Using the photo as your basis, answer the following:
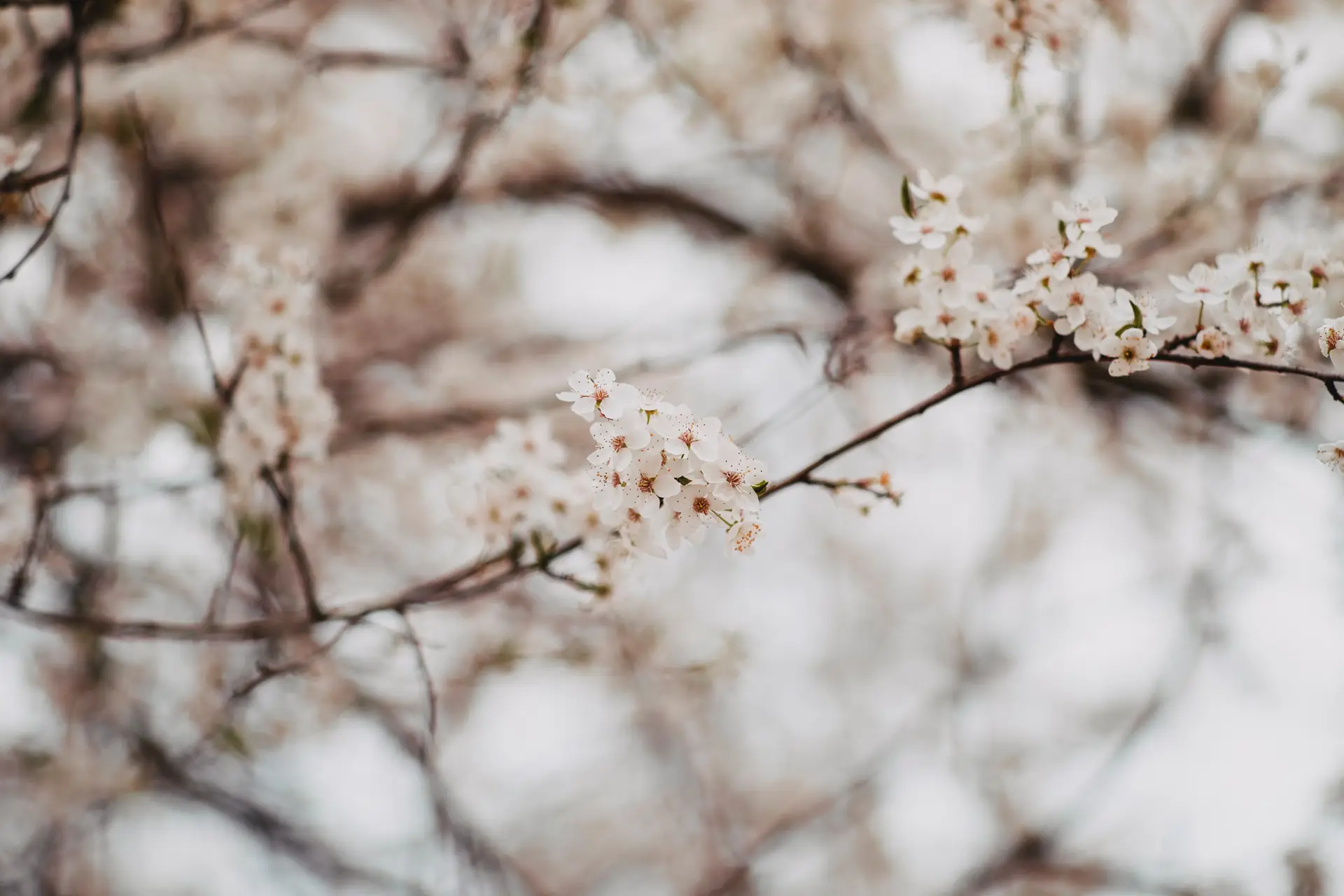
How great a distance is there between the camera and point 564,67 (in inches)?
97.0

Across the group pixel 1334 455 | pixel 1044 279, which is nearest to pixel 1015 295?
pixel 1044 279

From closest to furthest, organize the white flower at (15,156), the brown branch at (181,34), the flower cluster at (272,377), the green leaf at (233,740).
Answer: the white flower at (15,156)
the flower cluster at (272,377)
the green leaf at (233,740)
the brown branch at (181,34)

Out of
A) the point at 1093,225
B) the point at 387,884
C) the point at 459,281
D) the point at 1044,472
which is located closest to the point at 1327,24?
the point at 1044,472

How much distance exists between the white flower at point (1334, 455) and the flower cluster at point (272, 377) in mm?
1399

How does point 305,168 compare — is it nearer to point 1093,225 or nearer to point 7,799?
point 1093,225

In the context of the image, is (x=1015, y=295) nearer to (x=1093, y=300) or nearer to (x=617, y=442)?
(x=1093, y=300)

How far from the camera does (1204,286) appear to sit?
3.95ft

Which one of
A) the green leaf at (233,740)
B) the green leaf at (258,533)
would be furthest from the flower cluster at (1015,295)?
the green leaf at (233,740)

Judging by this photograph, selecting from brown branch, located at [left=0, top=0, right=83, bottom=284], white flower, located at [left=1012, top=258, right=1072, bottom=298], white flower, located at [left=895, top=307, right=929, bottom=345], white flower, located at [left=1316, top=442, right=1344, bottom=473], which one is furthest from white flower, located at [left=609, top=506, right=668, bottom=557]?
brown branch, located at [left=0, top=0, right=83, bottom=284]

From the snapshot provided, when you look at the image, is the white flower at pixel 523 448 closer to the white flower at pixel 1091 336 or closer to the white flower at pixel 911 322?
the white flower at pixel 911 322

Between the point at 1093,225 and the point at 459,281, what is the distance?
318cm

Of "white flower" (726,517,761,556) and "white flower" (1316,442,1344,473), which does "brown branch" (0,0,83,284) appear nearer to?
"white flower" (726,517,761,556)

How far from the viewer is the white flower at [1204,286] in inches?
46.1

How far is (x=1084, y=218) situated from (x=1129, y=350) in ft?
0.55
